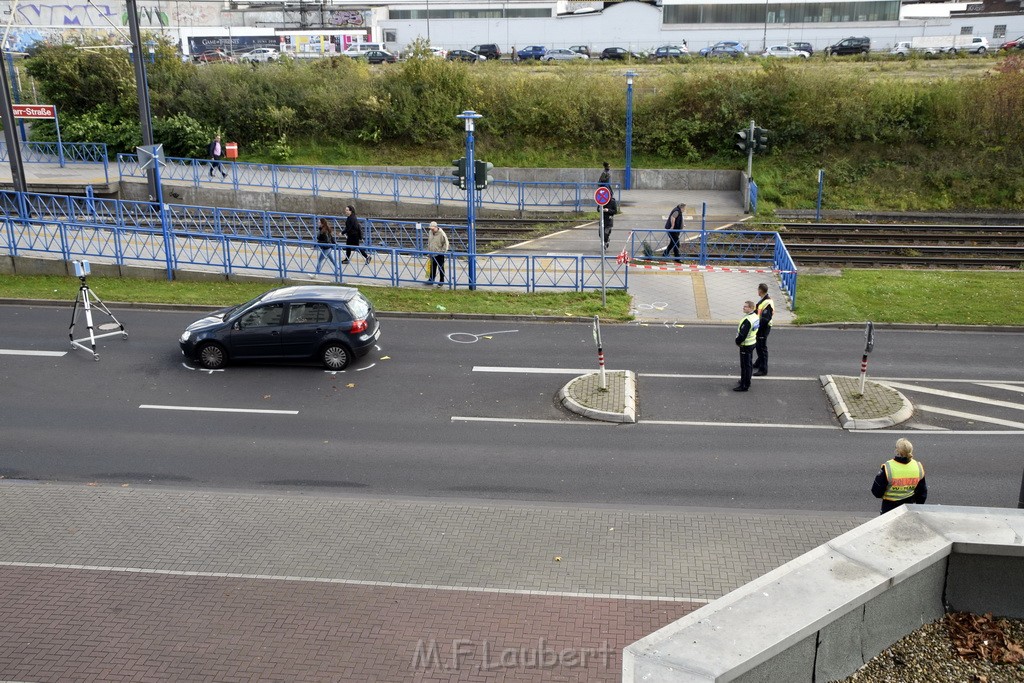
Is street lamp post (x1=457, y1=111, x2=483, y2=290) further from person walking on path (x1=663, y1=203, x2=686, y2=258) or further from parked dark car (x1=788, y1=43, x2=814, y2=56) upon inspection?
parked dark car (x1=788, y1=43, x2=814, y2=56)

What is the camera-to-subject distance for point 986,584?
632cm

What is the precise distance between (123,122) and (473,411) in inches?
1221

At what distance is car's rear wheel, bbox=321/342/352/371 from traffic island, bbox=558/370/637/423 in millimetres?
3766

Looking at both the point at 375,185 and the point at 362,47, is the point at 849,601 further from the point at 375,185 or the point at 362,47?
the point at 362,47

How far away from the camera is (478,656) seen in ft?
25.5

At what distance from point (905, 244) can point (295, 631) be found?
21.9 m

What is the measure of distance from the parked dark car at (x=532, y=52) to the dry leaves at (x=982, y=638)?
49.2 meters

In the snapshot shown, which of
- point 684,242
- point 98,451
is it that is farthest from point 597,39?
point 98,451

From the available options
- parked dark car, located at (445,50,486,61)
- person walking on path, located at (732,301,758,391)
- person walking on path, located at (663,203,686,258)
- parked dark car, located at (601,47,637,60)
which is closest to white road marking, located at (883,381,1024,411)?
person walking on path, located at (732,301,758,391)

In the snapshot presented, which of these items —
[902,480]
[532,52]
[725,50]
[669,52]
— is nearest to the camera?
[902,480]

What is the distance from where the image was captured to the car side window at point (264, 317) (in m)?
15.4

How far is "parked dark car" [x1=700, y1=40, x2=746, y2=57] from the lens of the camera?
49388mm

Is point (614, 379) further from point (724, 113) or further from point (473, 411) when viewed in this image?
point (724, 113)

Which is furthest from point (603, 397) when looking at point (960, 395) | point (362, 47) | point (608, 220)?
point (362, 47)
